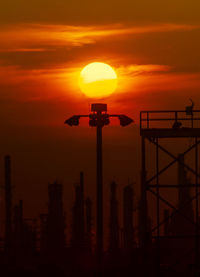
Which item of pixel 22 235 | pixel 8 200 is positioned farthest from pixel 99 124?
pixel 22 235

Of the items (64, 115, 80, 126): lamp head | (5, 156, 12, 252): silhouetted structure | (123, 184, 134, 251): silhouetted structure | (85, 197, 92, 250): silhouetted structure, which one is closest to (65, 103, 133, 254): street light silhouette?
(64, 115, 80, 126): lamp head

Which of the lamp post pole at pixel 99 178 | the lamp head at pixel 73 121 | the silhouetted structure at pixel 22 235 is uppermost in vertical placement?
the lamp head at pixel 73 121

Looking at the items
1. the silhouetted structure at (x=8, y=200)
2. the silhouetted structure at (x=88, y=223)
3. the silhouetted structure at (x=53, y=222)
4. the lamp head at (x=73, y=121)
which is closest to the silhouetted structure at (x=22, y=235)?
the silhouetted structure at (x=53, y=222)

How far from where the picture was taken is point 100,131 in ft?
135

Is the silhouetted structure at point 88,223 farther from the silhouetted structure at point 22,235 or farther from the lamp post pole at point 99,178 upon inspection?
the lamp post pole at point 99,178

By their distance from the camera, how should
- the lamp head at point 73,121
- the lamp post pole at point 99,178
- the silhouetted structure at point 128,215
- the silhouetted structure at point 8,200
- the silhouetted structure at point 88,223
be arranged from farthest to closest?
the silhouetted structure at point 128,215, the silhouetted structure at point 88,223, the silhouetted structure at point 8,200, the lamp head at point 73,121, the lamp post pole at point 99,178

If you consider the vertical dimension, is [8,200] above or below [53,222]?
above

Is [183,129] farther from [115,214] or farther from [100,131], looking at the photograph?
[115,214]

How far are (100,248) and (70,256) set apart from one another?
13159mm

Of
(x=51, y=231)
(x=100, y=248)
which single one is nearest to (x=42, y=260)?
(x=100, y=248)

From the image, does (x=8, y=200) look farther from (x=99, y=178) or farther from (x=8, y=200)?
(x=99, y=178)

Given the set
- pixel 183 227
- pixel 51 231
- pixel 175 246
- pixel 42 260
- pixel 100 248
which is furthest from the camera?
pixel 183 227

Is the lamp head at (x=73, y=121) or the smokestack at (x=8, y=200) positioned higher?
the lamp head at (x=73, y=121)

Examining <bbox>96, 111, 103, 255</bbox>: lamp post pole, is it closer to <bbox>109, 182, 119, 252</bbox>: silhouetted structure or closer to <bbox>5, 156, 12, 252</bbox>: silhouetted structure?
<bbox>5, 156, 12, 252</bbox>: silhouetted structure
